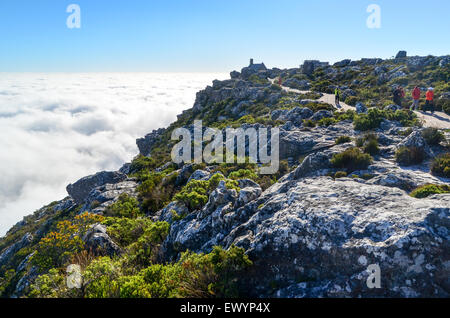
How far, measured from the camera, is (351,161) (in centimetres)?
1062

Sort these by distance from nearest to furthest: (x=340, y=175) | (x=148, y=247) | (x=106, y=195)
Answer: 1. (x=340, y=175)
2. (x=148, y=247)
3. (x=106, y=195)

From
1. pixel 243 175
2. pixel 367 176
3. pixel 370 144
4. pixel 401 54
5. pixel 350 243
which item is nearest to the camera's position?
pixel 350 243

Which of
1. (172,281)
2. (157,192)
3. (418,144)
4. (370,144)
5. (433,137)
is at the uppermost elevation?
(433,137)

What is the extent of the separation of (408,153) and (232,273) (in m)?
10.1

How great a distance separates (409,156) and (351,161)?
8.66 feet

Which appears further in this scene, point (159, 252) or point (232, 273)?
point (159, 252)

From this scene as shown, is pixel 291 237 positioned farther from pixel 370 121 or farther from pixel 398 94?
pixel 398 94

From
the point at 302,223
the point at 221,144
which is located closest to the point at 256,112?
the point at 221,144

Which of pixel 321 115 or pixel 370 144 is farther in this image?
pixel 321 115

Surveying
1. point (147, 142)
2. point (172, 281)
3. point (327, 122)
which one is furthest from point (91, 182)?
point (147, 142)

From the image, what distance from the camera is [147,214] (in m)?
15.8

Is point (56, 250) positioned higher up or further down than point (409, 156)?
further down

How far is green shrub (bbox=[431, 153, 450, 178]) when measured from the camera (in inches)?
354
